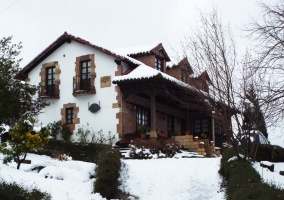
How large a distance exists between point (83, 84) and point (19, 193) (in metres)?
15.1

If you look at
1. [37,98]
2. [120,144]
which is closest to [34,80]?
[37,98]

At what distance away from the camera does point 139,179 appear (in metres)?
13.1

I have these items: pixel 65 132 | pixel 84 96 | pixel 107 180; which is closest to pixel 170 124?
pixel 84 96

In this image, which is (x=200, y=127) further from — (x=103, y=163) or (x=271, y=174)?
(x=103, y=163)

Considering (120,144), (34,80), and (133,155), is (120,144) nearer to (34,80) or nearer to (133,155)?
(133,155)

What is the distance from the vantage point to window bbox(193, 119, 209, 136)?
29.3m

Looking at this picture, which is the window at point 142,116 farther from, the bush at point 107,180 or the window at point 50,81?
the bush at point 107,180

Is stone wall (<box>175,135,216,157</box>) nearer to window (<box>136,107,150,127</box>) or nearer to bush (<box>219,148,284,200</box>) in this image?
window (<box>136,107,150,127</box>)

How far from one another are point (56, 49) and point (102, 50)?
12.6 ft

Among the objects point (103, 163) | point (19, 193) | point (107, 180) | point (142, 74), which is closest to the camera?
point (19, 193)

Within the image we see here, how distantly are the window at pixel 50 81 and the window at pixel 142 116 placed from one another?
5.20m

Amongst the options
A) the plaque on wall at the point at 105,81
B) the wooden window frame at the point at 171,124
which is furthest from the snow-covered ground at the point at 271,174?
the wooden window frame at the point at 171,124

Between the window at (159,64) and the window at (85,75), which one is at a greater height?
the window at (159,64)

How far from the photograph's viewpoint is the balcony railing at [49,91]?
2447 cm
